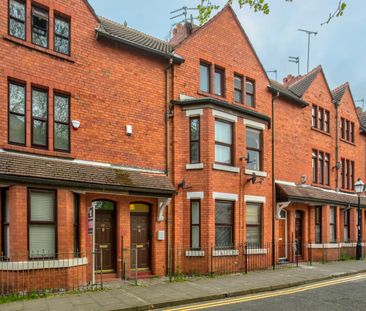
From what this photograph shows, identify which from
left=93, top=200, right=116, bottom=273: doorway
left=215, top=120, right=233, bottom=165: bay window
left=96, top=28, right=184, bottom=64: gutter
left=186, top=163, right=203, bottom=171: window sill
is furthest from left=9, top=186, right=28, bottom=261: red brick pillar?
left=215, top=120, right=233, bottom=165: bay window

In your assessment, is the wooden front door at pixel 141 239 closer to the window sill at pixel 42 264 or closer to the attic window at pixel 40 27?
the window sill at pixel 42 264

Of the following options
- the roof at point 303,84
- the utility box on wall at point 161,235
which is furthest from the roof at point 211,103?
the roof at point 303,84

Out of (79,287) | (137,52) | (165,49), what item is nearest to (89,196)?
(79,287)

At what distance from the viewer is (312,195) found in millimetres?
22078

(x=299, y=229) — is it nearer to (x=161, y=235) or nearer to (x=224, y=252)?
(x=224, y=252)

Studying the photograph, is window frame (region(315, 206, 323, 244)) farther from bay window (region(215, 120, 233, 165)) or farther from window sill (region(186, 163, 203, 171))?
window sill (region(186, 163, 203, 171))

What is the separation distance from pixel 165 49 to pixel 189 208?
6.11m

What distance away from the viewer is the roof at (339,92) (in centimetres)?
2658

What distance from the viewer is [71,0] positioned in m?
14.5

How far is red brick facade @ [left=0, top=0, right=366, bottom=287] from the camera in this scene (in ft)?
43.0

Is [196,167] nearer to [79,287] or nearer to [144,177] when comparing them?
[144,177]

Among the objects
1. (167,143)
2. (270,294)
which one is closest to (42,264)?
(270,294)

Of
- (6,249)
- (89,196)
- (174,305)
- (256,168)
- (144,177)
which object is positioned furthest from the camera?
(256,168)

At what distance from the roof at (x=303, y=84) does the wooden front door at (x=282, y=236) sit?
21.0 ft
